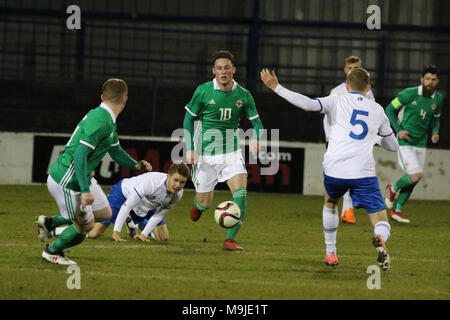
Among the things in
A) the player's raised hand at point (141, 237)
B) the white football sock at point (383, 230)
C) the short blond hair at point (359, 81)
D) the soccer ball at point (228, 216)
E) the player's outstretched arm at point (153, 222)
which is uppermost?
the short blond hair at point (359, 81)

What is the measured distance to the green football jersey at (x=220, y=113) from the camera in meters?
10.3

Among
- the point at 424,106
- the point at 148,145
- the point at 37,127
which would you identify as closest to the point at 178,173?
the point at 424,106

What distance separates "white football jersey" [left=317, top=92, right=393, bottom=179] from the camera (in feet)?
27.8

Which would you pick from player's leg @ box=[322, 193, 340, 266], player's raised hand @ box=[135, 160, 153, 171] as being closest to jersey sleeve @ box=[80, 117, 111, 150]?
player's raised hand @ box=[135, 160, 153, 171]

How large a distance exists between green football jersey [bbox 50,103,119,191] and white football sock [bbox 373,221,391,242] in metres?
2.48

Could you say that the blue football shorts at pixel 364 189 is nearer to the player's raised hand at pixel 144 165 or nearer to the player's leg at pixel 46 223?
the player's raised hand at pixel 144 165

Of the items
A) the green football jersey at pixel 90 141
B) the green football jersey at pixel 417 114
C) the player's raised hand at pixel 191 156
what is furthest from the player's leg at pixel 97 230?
the green football jersey at pixel 417 114

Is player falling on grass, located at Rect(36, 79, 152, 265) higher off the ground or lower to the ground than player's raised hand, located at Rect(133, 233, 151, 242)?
higher

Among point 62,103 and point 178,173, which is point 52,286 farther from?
point 62,103

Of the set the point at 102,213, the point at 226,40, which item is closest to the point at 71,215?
the point at 102,213

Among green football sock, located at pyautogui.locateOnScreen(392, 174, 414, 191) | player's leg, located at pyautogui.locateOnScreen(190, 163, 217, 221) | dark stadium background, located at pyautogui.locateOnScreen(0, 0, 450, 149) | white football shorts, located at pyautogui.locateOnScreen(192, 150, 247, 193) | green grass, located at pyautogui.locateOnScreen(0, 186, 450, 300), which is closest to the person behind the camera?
green grass, located at pyautogui.locateOnScreen(0, 186, 450, 300)

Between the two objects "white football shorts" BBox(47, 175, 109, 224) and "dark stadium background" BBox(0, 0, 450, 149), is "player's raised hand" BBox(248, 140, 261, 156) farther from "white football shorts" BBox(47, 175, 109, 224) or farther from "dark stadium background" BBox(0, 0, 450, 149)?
"dark stadium background" BBox(0, 0, 450, 149)

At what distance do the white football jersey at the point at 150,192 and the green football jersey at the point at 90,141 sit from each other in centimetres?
209

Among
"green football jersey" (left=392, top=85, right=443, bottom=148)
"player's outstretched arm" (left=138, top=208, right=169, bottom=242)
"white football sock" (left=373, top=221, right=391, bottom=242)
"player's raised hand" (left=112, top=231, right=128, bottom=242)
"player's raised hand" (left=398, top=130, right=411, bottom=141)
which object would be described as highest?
"green football jersey" (left=392, top=85, right=443, bottom=148)
